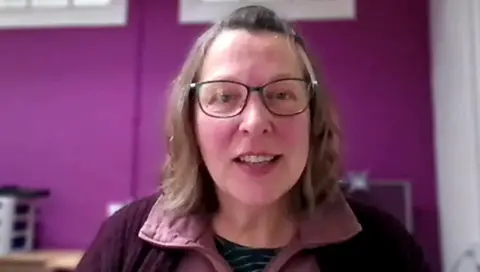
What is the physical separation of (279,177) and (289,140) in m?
0.06

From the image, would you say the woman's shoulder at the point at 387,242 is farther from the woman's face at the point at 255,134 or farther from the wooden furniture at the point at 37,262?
the wooden furniture at the point at 37,262

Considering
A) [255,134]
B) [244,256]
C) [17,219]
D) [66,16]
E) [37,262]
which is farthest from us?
[66,16]

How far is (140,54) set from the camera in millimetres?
2445

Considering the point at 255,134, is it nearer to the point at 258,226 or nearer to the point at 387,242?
the point at 258,226

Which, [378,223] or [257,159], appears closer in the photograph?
[257,159]

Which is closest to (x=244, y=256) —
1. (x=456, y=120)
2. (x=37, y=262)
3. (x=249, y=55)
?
(x=249, y=55)

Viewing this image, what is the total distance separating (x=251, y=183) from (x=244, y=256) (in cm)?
14

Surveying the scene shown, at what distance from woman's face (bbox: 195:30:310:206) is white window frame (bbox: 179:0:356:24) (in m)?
1.45

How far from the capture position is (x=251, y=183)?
861mm

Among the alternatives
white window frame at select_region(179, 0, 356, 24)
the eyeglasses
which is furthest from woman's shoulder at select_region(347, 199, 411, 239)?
white window frame at select_region(179, 0, 356, 24)

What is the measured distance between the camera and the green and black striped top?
921 millimetres

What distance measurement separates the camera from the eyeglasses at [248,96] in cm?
86

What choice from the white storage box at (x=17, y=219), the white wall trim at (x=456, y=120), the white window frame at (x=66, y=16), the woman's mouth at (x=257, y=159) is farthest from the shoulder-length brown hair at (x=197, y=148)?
the white window frame at (x=66, y=16)

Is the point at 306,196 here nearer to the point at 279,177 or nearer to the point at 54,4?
the point at 279,177
